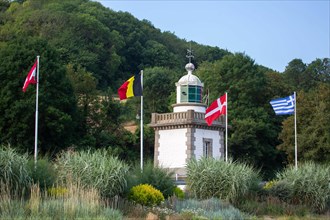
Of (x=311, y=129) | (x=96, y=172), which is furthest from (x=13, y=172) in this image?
(x=311, y=129)

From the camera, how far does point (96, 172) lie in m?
25.5

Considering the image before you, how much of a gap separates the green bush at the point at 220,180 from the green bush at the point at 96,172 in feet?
15.5

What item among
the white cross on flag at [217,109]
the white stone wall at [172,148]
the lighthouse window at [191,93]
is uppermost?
the lighthouse window at [191,93]

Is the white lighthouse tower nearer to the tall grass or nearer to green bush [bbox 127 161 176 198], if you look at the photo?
green bush [bbox 127 161 176 198]

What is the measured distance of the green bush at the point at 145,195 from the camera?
26047 millimetres

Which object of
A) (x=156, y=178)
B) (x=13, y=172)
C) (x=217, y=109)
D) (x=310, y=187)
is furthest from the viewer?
(x=217, y=109)

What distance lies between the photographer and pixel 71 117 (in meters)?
49.8

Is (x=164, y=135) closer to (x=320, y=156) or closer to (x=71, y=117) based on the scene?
(x=71, y=117)

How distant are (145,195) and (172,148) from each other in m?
19.4

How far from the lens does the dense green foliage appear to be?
1877 inches

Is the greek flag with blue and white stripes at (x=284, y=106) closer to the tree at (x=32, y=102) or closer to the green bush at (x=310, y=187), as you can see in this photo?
the green bush at (x=310, y=187)

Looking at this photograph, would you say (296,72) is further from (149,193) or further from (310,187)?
(149,193)

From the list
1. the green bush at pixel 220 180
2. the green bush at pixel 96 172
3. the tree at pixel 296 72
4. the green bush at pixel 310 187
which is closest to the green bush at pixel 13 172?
the green bush at pixel 96 172

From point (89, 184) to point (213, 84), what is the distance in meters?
41.9
